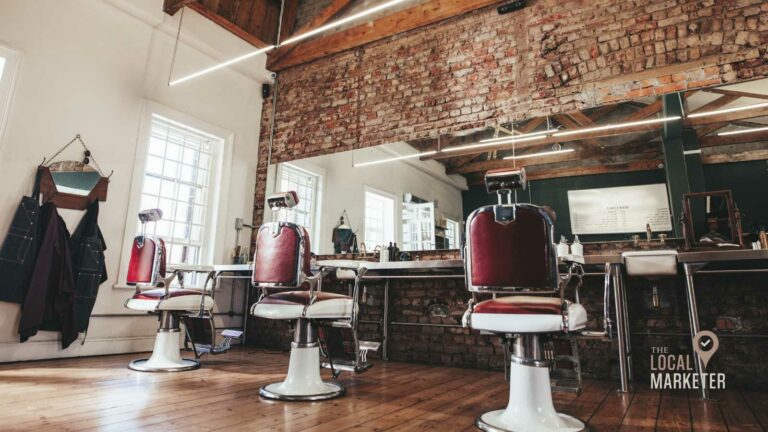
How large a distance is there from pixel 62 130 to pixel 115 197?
0.76m

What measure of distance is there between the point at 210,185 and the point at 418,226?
2717mm

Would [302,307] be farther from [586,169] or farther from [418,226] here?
[586,169]

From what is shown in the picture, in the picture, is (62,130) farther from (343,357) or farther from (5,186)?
(343,357)

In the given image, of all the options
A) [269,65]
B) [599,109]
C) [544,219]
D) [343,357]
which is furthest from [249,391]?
[269,65]

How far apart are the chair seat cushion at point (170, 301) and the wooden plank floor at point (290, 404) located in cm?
49

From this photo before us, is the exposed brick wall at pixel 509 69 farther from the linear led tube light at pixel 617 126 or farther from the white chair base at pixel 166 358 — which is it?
the white chair base at pixel 166 358

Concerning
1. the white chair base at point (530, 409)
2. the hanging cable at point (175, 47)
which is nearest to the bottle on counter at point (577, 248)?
the white chair base at point (530, 409)

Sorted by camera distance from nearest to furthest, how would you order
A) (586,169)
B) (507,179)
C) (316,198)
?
(507,179) < (586,169) < (316,198)

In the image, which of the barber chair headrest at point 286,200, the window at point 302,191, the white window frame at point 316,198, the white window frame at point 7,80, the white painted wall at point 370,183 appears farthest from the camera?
the window at point 302,191

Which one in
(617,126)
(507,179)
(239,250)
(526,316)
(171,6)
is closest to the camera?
(526,316)

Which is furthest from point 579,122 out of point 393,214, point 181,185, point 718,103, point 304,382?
point 181,185

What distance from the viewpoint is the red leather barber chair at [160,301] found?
10.8 feet

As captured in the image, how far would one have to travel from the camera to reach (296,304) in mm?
2486

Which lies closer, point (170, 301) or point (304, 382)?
point (304, 382)
